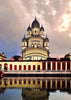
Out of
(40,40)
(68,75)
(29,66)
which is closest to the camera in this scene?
(68,75)

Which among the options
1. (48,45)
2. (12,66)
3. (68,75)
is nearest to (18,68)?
(12,66)

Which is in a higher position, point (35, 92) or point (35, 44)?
point (35, 44)

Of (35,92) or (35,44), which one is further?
(35,44)

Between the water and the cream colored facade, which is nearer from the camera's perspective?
the water

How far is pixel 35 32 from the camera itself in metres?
90.8

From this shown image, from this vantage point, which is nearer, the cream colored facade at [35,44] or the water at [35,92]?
the water at [35,92]

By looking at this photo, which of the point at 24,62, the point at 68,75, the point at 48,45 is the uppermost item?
the point at 48,45

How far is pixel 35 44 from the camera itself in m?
82.1

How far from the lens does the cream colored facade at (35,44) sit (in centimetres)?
7750

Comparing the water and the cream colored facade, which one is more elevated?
the cream colored facade

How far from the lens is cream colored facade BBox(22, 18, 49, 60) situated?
77500mm

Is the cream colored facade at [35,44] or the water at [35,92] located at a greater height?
the cream colored facade at [35,44]

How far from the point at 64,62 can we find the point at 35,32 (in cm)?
4089

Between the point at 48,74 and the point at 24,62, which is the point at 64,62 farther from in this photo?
→ the point at 24,62
